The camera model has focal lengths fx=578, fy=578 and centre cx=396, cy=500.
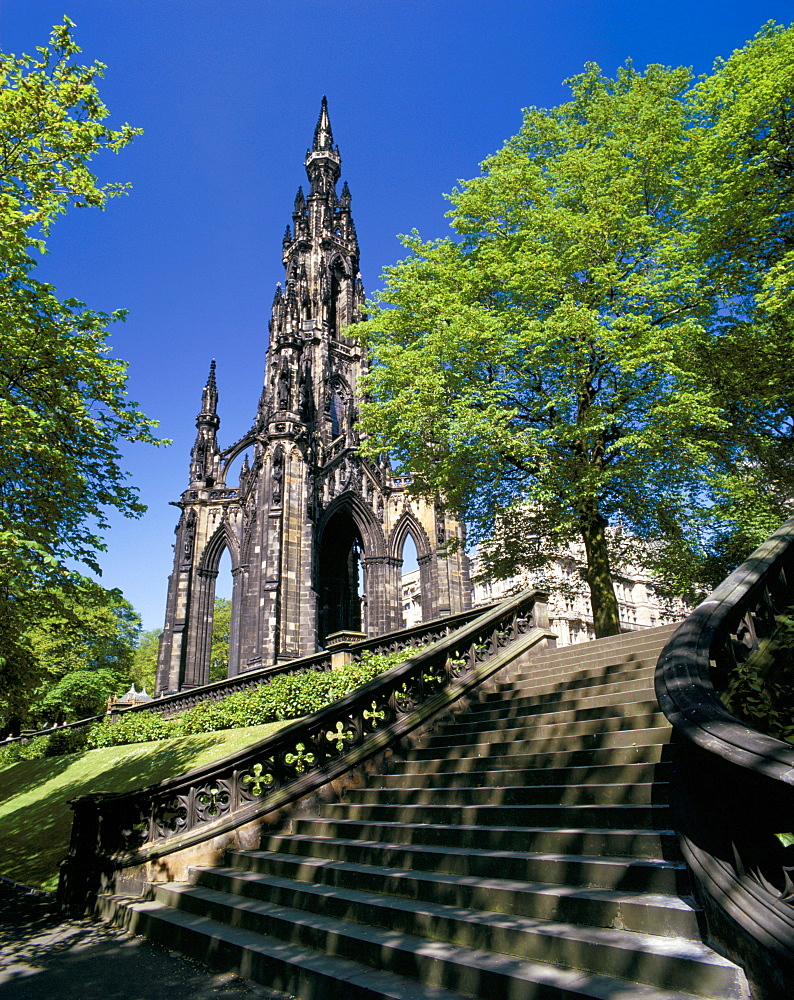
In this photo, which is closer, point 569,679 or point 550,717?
point 550,717

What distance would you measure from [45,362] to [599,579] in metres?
11.8

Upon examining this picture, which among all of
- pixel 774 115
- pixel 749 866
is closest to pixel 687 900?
pixel 749 866

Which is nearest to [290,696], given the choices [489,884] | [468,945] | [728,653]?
[489,884]

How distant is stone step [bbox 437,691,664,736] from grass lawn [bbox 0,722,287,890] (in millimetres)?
6549

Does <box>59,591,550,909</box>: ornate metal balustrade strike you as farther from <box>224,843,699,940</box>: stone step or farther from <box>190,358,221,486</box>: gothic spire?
<box>190,358,221,486</box>: gothic spire

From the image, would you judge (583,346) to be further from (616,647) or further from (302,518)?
(302,518)

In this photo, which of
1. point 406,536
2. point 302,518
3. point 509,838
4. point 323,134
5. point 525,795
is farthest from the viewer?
point 323,134

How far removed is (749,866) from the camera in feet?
9.15

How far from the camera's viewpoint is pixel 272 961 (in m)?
4.02

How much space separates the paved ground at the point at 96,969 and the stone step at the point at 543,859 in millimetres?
1388

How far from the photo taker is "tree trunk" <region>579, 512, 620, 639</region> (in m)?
13.1

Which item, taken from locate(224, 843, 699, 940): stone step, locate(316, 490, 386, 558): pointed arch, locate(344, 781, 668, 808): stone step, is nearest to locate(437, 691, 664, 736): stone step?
locate(344, 781, 668, 808): stone step

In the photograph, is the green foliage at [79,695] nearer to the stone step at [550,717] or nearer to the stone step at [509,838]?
the stone step at [550,717]

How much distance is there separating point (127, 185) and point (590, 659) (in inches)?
425
